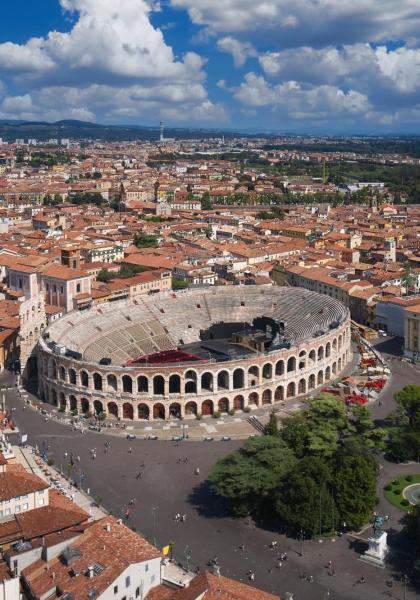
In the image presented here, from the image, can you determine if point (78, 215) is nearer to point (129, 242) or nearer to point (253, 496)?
point (129, 242)

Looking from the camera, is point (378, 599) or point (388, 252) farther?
point (388, 252)

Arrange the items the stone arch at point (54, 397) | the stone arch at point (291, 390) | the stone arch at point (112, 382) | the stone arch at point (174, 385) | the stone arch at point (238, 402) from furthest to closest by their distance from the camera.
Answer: the stone arch at point (291, 390) < the stone arch at point (54, 397) < the stone arch at point (174, 385) < the stone arch at point (238, 402) < the stone arch at point (112, 382)

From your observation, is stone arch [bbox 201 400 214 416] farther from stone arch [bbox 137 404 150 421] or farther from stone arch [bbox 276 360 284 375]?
stone arch [bbox 276 360 284 375]

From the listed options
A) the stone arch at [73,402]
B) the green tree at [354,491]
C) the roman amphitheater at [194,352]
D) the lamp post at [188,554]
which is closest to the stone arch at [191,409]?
the roman amphitheater at [194,352]

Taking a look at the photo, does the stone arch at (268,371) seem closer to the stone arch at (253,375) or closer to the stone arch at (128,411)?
the stone arch at (253,375)

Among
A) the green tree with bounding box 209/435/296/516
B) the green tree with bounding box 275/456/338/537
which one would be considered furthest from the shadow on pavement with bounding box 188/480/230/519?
the green tree with bounding box 275/456/338/537

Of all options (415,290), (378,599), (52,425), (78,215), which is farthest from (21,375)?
(78,215)
